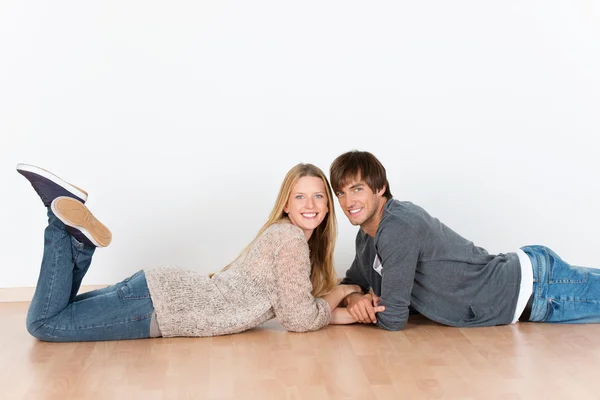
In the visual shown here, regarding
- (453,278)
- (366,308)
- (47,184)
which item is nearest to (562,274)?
(453,278)

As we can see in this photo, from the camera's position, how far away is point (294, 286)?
3266 mm

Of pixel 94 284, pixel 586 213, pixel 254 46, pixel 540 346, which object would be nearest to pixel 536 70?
pixel 586 213

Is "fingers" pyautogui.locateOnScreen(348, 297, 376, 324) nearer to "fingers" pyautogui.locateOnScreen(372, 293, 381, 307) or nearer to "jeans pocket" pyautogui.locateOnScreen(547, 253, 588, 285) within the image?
"fingers" pyautogui.locateOnScreen(372, 293, 381, 307)

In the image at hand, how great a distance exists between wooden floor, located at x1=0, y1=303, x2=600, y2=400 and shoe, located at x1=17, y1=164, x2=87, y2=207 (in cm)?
61

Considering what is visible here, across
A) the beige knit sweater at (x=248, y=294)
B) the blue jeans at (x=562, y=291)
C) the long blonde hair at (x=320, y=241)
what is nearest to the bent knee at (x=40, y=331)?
the beige knit sweater at (x=248, y=294)

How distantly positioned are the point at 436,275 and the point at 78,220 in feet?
4.98

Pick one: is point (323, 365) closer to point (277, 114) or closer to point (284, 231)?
point (284, 231)

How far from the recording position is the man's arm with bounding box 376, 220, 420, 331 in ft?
10.7

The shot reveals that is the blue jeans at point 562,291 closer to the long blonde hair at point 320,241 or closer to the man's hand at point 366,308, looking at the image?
the man's hand at point 366,308

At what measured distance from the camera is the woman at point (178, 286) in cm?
318

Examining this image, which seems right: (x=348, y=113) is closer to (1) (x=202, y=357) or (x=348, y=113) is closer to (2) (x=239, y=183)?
(2) (x=239, y=183)

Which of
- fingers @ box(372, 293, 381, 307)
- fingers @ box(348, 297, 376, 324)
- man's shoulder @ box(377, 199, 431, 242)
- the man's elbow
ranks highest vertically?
man's shoulder @ box(377, 199, 431, 242)

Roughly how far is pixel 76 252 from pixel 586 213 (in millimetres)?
2961

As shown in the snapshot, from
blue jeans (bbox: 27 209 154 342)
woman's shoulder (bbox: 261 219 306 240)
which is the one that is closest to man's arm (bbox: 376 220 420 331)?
woman's shoulder (bbox: 261 219 306 240)
